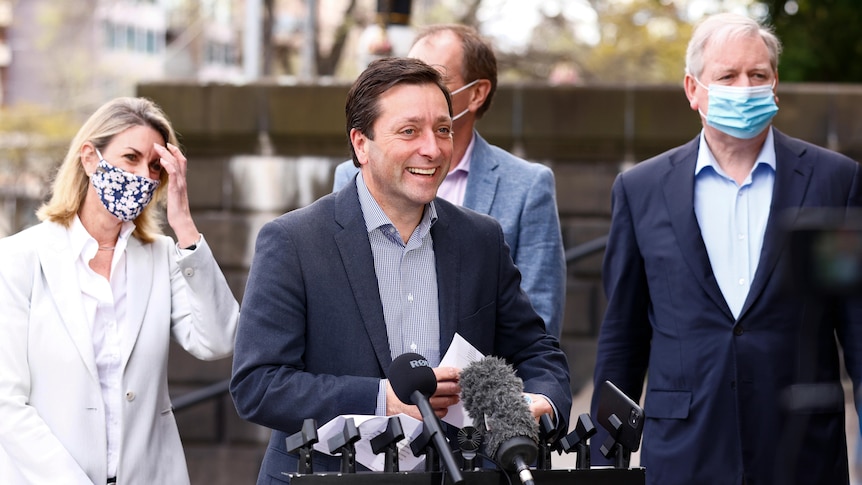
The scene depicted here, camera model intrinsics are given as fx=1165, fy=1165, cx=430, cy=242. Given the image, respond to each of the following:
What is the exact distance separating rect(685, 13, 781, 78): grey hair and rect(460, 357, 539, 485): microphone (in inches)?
80.0

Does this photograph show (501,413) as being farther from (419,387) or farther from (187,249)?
(187,249)

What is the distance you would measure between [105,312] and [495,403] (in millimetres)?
1858

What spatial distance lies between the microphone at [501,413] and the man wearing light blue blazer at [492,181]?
58.3 inches

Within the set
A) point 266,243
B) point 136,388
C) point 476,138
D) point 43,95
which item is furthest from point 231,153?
point 43,95

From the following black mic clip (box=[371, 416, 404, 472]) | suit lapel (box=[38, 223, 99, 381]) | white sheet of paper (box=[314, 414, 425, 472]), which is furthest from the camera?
suit lapel (box=[38, 223, 99, 381])

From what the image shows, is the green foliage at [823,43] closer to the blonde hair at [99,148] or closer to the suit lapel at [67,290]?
the blonde hair at [99,148]

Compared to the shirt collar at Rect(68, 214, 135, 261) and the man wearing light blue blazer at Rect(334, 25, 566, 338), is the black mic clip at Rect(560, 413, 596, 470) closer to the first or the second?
the man wearing light blue blazer at Rect(334, 25, 566, 338)

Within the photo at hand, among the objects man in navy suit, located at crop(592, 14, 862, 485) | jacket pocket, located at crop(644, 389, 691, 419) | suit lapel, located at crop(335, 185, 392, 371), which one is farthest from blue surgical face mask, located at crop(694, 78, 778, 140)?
suit lapel, located at crop(335, 185, 392, 371)

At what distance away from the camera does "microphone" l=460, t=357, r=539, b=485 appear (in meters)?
2.79

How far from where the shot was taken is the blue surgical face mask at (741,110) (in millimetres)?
4379

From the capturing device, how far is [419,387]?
286 centimetres

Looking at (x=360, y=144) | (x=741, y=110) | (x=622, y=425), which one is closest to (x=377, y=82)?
(x=360, y=144)

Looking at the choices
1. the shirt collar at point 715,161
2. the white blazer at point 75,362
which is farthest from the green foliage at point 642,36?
the white blazer at point 75,362

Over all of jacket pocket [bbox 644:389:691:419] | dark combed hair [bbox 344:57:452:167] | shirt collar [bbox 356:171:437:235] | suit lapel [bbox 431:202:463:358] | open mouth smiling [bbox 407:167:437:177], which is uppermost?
dark combed hair [bbox 344:57:452:167]
